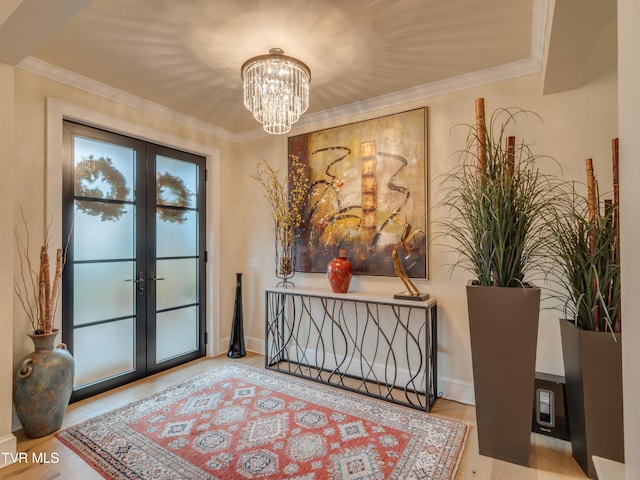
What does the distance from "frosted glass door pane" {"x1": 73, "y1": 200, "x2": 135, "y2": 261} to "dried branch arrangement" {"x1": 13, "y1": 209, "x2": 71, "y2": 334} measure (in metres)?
0.25

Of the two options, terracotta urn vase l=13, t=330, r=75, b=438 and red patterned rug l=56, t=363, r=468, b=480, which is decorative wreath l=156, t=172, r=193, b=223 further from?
red patterned rug l=56, t=363, r=468, b=480

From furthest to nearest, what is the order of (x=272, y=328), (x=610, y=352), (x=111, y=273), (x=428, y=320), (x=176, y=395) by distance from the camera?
(x=272, y=328) < (x=111, y=273) < (x=176, y=395) < (x=428, y=320) < (x=610, y=352)

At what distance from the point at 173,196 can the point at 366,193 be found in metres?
2.03

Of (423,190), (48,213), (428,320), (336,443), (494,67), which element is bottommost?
(336,443)

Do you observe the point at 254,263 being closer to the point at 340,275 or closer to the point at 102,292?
the point at 340,275

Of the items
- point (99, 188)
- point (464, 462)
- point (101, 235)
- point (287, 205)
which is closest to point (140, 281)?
point (101, 235)

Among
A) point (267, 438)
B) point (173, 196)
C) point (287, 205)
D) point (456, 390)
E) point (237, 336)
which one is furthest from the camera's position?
point (237, 336)

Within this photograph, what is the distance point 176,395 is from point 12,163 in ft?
6.76

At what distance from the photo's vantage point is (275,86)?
2227mm

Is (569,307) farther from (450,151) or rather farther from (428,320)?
(450,151)

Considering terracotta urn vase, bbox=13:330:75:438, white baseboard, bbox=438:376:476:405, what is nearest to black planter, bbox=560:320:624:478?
white baseboard, bbox=438:376:476:405

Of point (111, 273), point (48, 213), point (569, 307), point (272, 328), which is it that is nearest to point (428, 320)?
point (569, 307)

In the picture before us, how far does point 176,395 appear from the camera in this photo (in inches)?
110

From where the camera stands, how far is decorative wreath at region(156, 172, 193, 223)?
11.1 ft
